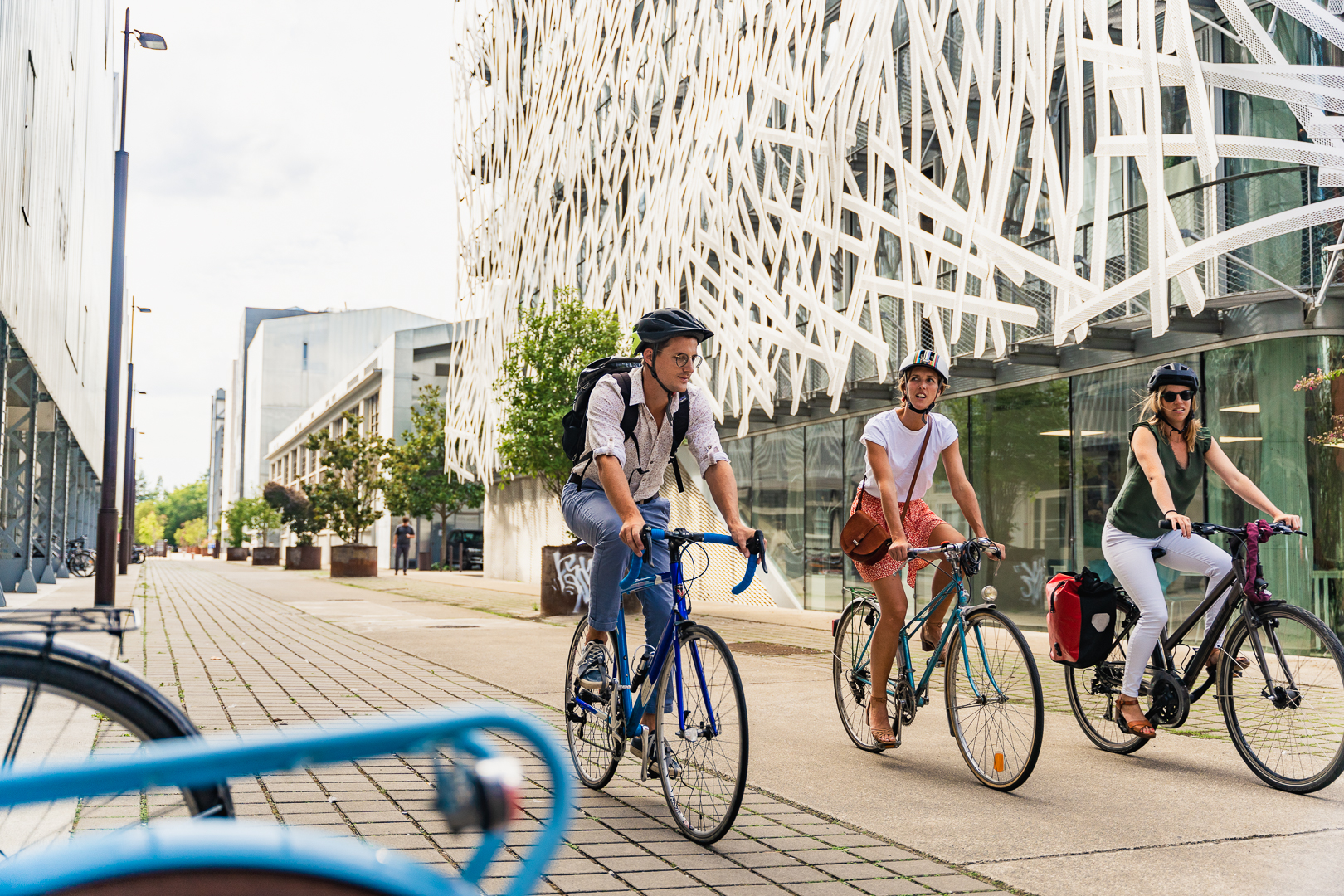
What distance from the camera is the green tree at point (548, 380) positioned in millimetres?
18891

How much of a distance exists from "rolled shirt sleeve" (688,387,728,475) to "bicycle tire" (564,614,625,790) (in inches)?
33.6

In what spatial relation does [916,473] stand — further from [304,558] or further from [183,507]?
[183,507]

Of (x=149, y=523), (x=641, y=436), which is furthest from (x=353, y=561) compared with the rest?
(x=149, y=523)

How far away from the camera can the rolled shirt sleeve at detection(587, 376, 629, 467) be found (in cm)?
488

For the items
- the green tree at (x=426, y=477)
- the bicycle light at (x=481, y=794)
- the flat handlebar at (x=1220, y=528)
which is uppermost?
the green tree at (x=426, y=477)

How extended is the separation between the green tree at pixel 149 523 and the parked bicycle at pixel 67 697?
488 feet

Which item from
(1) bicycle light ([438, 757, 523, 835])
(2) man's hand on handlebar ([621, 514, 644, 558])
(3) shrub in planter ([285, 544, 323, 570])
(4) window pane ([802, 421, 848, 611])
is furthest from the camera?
(3) shrub in planter ([285, 544, 323, 570])

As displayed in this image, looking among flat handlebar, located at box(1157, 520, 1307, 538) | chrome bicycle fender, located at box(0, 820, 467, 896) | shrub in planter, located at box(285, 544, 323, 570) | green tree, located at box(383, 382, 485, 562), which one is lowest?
shrub in planter, located at box(285, 544, 323, 570)

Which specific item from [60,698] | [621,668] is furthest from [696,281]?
[60,698]

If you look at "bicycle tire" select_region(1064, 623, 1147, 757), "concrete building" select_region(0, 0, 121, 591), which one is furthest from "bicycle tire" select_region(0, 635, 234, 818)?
"concrete building" select_region(0, 0, 121, 591)

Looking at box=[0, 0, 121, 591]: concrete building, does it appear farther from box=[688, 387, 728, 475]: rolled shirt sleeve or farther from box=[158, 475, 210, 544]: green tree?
box=[158, 475, 210, 544]: green tree

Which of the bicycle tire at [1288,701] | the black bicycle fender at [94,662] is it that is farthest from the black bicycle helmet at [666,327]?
the black bicycle fender at [94,662]

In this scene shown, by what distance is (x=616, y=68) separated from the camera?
27391 millimetres

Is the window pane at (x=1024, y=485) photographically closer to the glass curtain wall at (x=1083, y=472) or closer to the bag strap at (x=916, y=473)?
the glass curtain wall at (x=1083, y=472)
